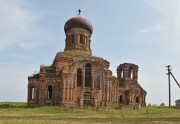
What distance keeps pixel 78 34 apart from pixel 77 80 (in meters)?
9.51

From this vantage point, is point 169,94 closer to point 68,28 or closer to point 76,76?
point 76,76

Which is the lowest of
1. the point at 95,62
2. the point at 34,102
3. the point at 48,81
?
the point at 34,102

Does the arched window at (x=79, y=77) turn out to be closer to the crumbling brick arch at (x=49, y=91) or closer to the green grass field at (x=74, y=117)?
the crumbling brick arch at (x=49, y=91)

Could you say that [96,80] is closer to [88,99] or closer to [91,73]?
[91,73]

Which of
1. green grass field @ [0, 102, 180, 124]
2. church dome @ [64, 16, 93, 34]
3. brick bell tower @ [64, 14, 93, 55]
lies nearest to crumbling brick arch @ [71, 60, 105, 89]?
brick bell tower @ [64, 14, 93, 55]

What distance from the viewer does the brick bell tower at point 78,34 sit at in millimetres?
53481

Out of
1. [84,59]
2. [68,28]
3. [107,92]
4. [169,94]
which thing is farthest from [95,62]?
[169,94]

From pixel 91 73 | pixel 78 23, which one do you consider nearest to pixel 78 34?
pixel 78 23

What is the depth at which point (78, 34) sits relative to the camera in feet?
176

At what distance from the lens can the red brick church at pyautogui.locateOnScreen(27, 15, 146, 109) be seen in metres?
46.2

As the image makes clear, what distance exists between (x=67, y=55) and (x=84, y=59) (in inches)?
118

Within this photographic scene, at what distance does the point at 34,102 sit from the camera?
47000mm

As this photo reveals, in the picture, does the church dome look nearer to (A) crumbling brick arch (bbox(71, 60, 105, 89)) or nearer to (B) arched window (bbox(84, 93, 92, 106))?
(A) crumbling brick arch (bbox(71, 60, 105, 89))

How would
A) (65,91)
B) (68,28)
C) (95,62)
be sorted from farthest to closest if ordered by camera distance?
(68,28) < (95,62) < (65,91)
